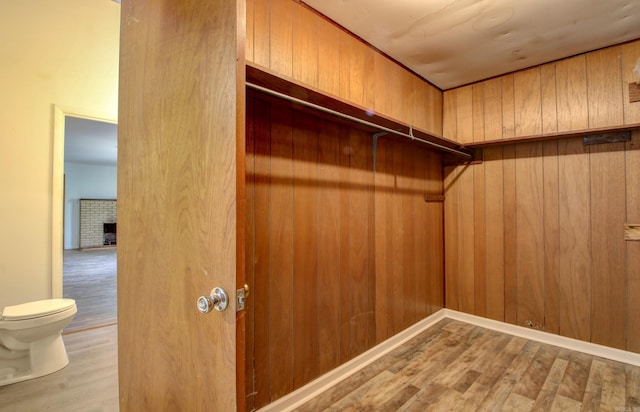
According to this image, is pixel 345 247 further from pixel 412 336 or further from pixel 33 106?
pixel 33 106

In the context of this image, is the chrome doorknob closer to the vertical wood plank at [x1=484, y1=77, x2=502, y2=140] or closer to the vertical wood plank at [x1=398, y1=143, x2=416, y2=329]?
the vertical wood plank at [x1=398, y1=143, x2=416, y2=329]

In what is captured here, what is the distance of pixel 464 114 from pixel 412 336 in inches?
86.4

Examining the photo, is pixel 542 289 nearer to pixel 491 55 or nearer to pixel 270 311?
pixel 491 55

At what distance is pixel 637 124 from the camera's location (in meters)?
2.06

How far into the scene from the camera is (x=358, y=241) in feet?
7.14

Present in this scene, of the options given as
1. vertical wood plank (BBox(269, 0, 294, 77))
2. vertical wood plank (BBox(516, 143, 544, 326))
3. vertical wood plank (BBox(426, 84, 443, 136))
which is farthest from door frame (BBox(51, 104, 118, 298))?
vertical wood plank (BBox(516, 143, 544, 326))

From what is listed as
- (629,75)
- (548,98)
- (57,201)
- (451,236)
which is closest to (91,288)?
(57,201)

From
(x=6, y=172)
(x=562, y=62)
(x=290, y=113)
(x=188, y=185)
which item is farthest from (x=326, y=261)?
(x=6, y=172)

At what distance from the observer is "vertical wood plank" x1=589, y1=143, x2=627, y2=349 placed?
2.27 meters

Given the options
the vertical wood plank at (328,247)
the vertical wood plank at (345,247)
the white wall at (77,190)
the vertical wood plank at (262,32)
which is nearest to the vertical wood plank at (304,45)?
the vertical wood plank at (262,32)

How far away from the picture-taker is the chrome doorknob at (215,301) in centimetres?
88

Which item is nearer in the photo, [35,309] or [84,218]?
[35,309]

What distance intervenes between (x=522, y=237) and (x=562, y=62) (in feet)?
4.93

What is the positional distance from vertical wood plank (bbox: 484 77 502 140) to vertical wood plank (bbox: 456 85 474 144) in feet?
0.43
